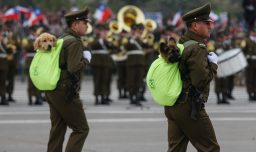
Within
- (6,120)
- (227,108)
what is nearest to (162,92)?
(6,120)

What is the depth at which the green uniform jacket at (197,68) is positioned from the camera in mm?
7877

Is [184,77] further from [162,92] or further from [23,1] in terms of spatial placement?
[23,1]

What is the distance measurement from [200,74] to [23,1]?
2914 cm

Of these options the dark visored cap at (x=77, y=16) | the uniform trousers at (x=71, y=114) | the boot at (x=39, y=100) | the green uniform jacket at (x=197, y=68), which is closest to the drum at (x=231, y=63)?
the boot at (x=39, y=100)

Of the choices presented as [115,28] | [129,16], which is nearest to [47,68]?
[115,28]

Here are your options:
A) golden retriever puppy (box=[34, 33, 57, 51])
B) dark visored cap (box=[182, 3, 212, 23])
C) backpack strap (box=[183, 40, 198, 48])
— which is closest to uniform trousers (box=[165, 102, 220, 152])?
backpack strap (box=[183, 40, 198, 48])

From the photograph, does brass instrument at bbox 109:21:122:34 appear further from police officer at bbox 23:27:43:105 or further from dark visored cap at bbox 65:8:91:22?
dark visored cap at bbox 65:8:91:22

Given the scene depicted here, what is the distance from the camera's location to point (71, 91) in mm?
9094

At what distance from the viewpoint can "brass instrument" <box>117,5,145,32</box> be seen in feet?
75.6

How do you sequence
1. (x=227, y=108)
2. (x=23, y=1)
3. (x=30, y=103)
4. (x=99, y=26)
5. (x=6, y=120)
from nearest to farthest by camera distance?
(x=6, y=120)
(x=227, y=108)
(x=30, y=103)
(x=99, y=26)
(x=23, y=1)

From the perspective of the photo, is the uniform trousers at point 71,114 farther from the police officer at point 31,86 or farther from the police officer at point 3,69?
the police officer at point 3,69

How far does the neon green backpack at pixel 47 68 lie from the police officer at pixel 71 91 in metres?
0.06

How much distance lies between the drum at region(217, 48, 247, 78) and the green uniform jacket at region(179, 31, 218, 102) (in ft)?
37.1

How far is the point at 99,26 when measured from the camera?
70.1ft
